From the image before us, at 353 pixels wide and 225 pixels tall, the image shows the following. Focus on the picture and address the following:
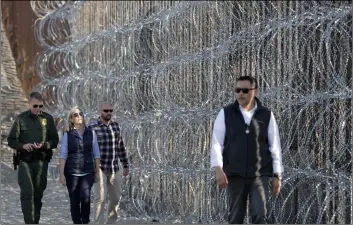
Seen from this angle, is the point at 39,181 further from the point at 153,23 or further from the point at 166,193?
the point at 153,23

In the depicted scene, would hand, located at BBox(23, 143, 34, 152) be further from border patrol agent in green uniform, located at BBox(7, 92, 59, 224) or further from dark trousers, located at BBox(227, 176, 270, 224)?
dark trousers, located at BBox(227, 176, 270, 224)

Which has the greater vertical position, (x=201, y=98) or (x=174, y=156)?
(x=201, y=98)

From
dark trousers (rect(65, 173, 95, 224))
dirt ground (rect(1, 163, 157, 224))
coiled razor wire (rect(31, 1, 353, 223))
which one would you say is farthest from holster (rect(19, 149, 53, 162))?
dirt ground (rect(1, 163, 157, 224))

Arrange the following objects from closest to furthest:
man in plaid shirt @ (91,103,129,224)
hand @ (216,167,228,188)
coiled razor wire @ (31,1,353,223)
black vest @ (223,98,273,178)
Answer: hand @ (216,167,228,188) < black vest @ (223,98,273,178) < coiled razor wire @ (31,1,353,223) < man in plaid shirt @ (91,103,129,224)

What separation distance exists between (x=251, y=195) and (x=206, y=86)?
10.2 ft

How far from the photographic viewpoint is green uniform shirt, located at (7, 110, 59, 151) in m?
8.03

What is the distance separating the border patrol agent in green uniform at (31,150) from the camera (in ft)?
26.2

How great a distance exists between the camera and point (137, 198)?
10086mm

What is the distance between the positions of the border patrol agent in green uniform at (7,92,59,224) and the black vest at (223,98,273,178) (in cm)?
249

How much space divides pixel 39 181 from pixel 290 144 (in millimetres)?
2272

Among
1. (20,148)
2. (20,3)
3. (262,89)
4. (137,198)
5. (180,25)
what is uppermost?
(20,3)

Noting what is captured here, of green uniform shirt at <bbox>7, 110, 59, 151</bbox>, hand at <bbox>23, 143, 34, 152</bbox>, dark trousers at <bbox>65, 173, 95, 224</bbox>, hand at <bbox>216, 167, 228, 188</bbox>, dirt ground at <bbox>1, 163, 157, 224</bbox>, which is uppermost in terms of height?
green uniform shirt at <bbox>7, 110, 59, 151</bbox>

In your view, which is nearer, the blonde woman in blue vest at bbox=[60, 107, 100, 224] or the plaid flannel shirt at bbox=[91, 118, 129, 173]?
the blonde woman in blue vest at bbox=[60, 107, 100, 224]

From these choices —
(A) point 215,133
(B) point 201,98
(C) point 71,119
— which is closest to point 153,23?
(B) point 201,98
